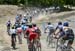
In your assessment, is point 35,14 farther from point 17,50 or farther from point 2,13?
point 17,50

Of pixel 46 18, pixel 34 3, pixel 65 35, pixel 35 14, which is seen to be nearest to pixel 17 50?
pixel 65 35

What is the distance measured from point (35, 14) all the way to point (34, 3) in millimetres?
13192

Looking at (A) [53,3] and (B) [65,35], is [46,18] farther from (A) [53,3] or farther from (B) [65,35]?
(B) [65,35]

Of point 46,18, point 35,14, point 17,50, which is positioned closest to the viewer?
point 17,50

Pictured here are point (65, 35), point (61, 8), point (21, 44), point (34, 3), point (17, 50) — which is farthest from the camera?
point (34, 3)

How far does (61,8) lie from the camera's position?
55.5m

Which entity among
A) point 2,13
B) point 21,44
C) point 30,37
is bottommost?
point 2,13

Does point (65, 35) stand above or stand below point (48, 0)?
above

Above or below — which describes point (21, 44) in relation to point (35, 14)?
above

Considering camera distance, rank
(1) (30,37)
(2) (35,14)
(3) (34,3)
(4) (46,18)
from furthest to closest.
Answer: (3) (34,3)
(2) (35,14)
(4) (46,18)
(1) (30,37)

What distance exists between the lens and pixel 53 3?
55.3m

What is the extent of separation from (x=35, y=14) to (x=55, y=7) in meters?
5.93

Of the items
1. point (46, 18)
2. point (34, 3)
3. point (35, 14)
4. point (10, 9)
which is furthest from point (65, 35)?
point (34, 3)

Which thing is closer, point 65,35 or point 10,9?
point 65,35
